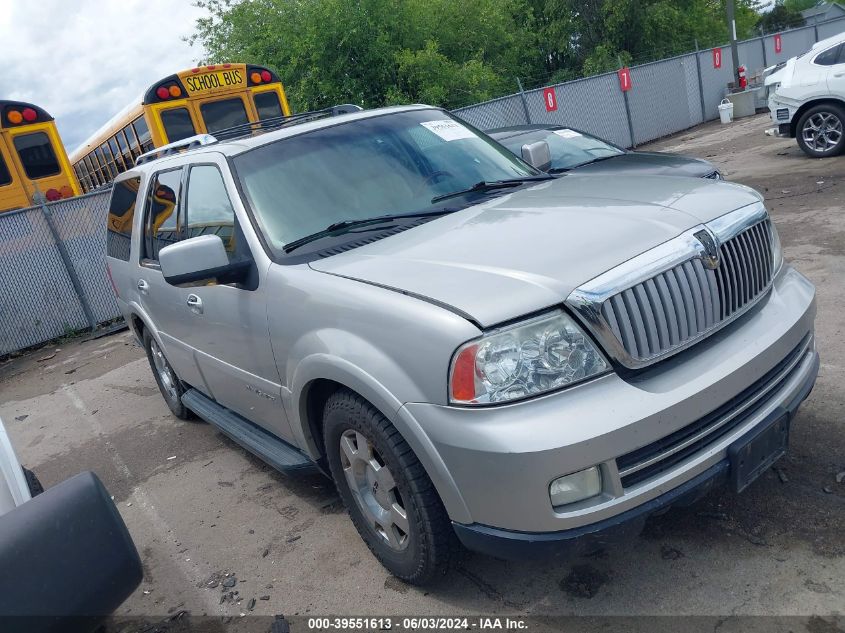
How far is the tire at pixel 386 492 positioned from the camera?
2561 millimetres

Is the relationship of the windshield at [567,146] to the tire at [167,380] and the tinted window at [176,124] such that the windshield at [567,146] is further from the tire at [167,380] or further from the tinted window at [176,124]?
the tinted window at [176,124]

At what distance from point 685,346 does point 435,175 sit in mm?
1692

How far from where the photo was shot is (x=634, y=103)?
1938 centimetres

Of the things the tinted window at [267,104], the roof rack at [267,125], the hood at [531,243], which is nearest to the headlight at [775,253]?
the hood at [531,243]

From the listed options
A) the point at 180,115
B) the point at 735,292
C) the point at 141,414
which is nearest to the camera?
the point at 735,292

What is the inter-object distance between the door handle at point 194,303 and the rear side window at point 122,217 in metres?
1.37

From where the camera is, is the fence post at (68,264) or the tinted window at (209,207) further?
the fence post at (68,264)

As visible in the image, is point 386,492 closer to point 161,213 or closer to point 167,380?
point 161,213

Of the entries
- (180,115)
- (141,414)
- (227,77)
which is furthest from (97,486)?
(227,77)

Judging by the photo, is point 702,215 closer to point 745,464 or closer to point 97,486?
point 745,464

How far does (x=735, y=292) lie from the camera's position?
105 inches

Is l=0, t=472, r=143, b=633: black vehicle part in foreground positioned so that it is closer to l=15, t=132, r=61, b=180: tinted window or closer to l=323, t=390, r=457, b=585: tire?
l=323, t=390, r=457, b=585: tire

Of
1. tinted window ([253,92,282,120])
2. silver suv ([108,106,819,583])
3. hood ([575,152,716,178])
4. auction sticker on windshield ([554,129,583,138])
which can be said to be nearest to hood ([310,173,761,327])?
silver suv ([108,106,819,583])

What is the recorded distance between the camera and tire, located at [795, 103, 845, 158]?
34.5 feet
